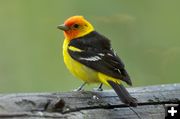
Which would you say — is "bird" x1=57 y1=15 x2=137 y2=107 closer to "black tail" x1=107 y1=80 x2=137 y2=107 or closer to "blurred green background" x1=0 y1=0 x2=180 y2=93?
"black tail" x1=107 y1=80 x2=137 y2=107

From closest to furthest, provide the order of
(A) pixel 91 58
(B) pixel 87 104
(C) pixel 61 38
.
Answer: (B) pixel 87 104 → (A) pixel 91 58 → (C) pixel 61 38

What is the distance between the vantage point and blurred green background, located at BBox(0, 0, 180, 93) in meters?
5.56

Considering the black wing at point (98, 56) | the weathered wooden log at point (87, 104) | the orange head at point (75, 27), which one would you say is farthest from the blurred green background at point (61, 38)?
the weathered wooden log at point (87, 104)

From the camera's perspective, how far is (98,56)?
4078mm

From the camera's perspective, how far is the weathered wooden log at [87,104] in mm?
3010

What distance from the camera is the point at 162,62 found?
581 centimetres

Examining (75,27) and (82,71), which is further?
(75,27)

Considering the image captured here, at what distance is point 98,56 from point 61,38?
79.9 inches

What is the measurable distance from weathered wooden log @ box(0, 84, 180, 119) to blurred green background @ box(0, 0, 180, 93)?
6.04 ft

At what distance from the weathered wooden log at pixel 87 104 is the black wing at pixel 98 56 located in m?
0.19

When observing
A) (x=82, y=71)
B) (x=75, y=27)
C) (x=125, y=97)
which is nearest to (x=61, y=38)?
(x=75, y=27)

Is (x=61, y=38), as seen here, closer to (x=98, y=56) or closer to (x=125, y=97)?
(x=98, y=56)

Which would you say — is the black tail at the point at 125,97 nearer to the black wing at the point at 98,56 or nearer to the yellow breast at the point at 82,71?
the black wing at the point at 98,56

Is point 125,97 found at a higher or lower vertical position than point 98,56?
lower
